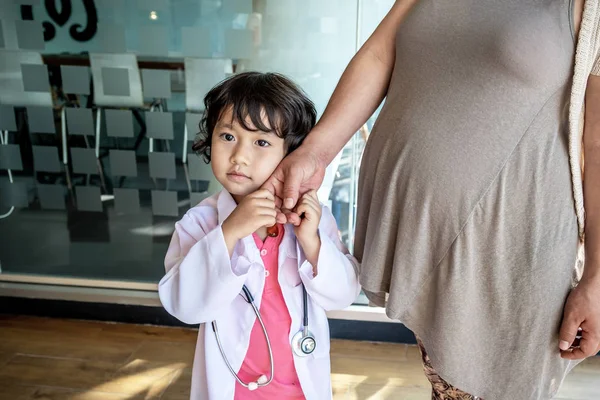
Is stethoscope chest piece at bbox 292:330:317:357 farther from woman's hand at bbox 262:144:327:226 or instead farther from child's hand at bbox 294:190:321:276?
woman's hand at bbox 262:144:327:226

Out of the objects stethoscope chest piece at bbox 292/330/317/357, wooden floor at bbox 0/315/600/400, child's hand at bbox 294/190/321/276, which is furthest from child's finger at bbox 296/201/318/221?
wooden floor at bbox 0/315/600/400

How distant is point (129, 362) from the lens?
81.7 inches

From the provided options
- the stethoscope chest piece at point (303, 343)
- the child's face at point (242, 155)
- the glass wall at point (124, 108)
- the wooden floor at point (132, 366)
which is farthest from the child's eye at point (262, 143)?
the wooden floor at point (132, 366)

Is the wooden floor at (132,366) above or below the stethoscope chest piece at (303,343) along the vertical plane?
below

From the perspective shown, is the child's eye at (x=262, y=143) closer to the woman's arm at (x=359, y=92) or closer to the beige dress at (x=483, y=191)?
the woman's arm at (x=359, y=92)

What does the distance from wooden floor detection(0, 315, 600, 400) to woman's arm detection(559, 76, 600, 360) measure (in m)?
1.30

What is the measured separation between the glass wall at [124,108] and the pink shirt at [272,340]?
1089 millimetres

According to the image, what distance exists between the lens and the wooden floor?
1.91m

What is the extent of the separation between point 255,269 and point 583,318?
1.88 feet

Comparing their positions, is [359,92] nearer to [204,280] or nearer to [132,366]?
[204,280]

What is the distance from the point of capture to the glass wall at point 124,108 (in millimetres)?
2057

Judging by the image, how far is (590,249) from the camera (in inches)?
28.1

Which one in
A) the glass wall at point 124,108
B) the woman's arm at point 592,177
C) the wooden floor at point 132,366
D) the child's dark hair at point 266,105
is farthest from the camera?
the glass wall at point 124,108

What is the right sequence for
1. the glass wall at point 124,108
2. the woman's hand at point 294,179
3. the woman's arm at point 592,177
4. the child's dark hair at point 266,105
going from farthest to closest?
the glass wall at point 124,108
the child's dark hair at point 266,105
the woman's hand at point 294,179
the woman's arm at point 592,177
